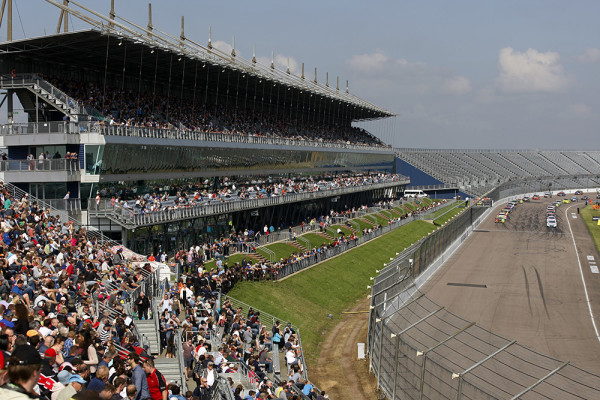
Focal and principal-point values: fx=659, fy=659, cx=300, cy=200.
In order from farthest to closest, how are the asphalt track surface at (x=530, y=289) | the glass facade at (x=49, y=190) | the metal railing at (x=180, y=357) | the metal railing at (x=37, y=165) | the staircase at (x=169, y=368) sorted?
the glass facade at (x=49, y=190) < the metal railing at (x=37, y=165) < the asphalt track surface at (x=530, y=289) < the staircase at (x=169, y=368) < the metal railing at (x=180, y=357)

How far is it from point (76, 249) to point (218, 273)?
11126 mm

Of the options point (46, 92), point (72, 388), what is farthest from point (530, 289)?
point (72, 388)

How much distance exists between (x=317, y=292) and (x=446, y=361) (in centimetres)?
2270

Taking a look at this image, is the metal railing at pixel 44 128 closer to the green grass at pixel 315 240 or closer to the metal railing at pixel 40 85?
the metal railing at pixel 40 85

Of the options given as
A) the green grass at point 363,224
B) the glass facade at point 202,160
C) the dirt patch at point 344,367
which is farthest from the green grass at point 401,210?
the dirt patch at point 344,367

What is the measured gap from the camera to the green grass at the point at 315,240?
1983 inches

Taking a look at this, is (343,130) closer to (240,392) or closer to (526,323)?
(526,323)

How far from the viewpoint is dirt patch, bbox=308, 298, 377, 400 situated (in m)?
22.3

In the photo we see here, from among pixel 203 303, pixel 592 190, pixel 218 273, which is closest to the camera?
pixel 203 303

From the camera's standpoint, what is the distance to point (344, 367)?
2580cm

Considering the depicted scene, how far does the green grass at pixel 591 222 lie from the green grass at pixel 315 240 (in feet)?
83.4

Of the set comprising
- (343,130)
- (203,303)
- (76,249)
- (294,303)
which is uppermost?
(343,130)

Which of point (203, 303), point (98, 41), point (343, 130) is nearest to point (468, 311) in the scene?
point (203, 303)

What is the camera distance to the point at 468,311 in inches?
1292
